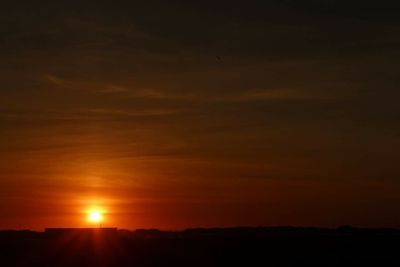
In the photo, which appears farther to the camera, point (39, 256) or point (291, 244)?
point (291, 244)

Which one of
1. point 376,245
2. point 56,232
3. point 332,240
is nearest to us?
point 376,245

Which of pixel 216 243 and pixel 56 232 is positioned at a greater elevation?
pixel 56 232

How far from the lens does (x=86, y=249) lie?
9075 centimetres

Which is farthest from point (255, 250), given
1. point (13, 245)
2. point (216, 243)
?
point (13, 245)

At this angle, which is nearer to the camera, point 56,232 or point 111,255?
point 111,255

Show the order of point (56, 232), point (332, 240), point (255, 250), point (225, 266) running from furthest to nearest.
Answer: point (56, 232)
point (332, 240)
point (255, 250)
point (225, 266)

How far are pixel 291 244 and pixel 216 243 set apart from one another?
23.5 ft

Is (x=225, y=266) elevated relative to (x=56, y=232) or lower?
lower

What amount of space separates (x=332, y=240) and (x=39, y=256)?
106ft

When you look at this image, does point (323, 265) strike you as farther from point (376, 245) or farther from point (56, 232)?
point (56, 232)

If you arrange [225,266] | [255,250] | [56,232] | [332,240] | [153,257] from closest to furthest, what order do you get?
[225,266], [153,257], [255,250], [332,240], [56,232]

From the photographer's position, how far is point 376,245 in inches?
3617

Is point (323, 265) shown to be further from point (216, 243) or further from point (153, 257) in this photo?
point (216, 243)

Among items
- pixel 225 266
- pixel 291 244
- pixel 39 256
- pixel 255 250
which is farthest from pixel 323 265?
pixel 39 256
